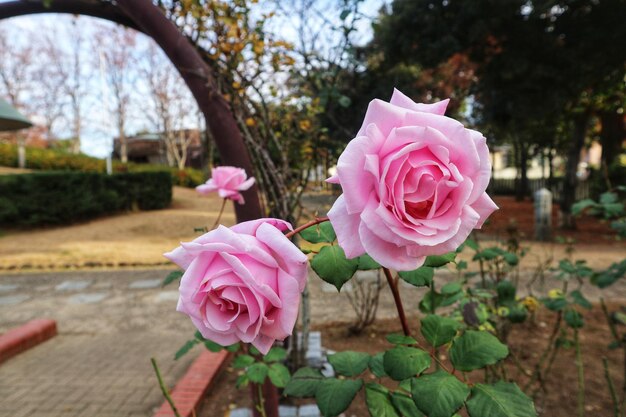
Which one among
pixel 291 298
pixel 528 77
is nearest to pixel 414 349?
pixel 291 298

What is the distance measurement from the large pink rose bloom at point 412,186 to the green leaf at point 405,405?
0.50 m

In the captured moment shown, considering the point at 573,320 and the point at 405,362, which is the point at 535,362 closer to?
the point at 573,320

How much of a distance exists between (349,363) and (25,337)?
138 inches

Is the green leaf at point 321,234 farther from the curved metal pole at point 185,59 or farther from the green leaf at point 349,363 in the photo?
the curved metal pole at point 185,59

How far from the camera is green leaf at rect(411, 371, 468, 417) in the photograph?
2.27 feet

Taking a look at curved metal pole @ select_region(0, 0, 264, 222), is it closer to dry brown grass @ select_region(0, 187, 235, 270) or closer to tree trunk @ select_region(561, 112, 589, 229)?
dry brown grass @ select_region(0, 187, 235, 270)

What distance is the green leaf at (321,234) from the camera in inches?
30.8

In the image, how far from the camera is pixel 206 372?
8.24 ft

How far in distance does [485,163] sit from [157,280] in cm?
565

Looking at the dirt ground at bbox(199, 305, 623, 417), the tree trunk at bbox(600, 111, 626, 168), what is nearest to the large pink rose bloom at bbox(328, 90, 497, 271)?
the dirt ground at bbox(199, 305, 623, 417)

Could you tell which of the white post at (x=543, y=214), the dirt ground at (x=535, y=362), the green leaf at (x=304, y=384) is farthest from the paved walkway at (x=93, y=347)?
the white post at (x=543, y=214)

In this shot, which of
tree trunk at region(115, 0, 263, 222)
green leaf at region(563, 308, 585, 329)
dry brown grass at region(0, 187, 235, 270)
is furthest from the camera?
dry brown grass at region(0, 187, 235, 270)

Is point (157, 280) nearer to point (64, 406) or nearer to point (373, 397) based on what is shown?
point (64, 406)

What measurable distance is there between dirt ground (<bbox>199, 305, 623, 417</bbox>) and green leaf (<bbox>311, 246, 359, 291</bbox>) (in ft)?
5.40
